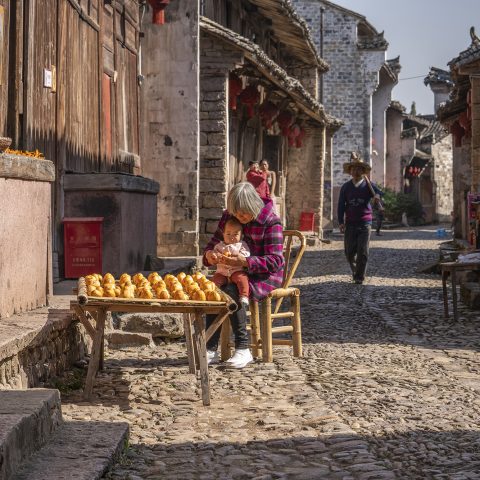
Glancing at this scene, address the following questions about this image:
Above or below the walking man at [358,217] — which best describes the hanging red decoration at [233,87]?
above

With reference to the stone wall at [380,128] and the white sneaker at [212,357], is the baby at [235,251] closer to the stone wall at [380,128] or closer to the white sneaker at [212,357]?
the white sneaker at [212,357]

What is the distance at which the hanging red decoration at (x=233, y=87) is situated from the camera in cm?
1584

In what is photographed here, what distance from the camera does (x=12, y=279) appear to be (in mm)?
5809

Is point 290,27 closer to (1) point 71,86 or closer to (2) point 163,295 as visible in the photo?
A: (1) point 71,86

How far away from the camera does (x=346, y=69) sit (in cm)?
3675

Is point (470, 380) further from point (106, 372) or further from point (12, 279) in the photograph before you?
point (12, 279)

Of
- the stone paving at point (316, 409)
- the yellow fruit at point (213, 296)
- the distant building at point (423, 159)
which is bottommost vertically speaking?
the stone paving at point (316, 409)

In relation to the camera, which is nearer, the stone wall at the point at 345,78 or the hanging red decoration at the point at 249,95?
the hanging red decoration at the point at 249,95

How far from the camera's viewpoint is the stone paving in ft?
14.6

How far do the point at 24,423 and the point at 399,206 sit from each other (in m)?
39.0

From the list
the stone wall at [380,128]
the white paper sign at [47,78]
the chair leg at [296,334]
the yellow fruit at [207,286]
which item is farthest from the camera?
the stone wall at [380,128]

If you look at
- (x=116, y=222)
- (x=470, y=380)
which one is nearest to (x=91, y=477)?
(x=470, y=380)

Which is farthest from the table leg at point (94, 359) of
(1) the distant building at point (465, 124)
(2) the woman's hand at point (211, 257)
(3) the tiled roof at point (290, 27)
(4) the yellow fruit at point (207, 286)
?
(3) the tiled roof at point (290, 27)

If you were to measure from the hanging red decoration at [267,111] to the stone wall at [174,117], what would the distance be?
18.1ft
